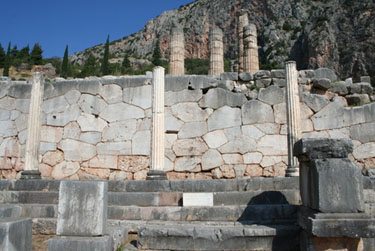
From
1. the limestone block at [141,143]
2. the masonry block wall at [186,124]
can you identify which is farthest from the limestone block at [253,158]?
the limestone block at [141,143]

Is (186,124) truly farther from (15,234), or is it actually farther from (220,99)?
(15,234)

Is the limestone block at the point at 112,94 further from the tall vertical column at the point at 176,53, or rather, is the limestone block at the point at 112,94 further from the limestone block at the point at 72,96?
the tall vertical column at the point at 176,53

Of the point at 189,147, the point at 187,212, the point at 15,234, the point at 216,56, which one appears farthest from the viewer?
the point at 216,56

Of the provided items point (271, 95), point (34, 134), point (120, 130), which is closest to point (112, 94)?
point (120, 130)

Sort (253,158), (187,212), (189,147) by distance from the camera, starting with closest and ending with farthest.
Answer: (187,212) → (253,158) → (189,147)

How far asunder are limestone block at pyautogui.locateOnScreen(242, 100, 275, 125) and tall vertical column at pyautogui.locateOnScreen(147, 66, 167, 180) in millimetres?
2649

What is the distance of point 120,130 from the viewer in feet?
30.5

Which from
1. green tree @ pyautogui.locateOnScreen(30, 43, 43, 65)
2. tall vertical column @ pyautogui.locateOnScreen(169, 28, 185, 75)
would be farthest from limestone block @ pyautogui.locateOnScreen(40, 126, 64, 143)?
green tree @ pyautogui.locateOnScreen(30, 43, 43, 65)

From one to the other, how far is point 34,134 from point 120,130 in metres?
2.23

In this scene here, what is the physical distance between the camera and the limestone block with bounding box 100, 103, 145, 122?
30.5 feet

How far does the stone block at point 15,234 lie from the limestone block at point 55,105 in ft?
19.7

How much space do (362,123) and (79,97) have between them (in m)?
7.96

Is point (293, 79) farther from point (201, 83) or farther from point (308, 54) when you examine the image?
point (308, 54)

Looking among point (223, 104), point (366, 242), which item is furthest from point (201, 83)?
point (366, 242)
